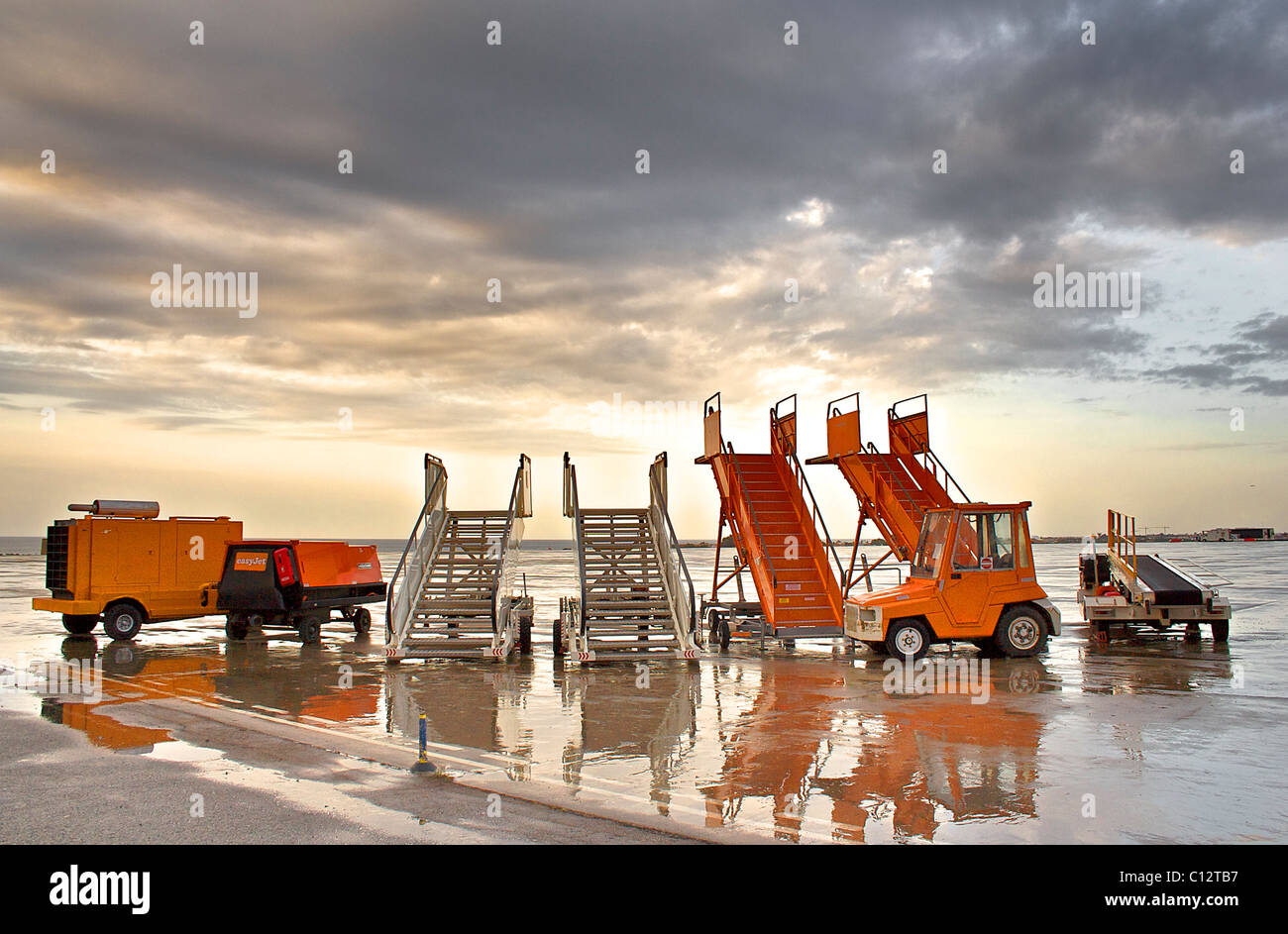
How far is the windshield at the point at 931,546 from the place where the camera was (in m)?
15.1

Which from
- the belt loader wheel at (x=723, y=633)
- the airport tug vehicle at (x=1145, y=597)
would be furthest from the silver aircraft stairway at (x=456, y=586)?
the airport tug vehicle at (x=1145, y=597)

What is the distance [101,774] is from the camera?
7.61m

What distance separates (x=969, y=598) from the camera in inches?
586

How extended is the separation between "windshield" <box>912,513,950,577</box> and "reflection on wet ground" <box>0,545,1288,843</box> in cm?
178

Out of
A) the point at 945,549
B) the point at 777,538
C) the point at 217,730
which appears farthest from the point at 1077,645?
the point at 217,730

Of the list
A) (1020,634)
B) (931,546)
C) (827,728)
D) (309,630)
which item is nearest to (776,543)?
(931,546)

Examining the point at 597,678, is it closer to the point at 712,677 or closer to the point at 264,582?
the point at 712,677

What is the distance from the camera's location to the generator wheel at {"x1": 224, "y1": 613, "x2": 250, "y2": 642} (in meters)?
18.3

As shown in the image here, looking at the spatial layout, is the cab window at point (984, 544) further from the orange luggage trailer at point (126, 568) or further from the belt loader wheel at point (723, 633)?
the orange luggage trailer at point (126, 568)

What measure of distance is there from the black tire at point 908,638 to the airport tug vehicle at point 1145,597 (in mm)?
4691

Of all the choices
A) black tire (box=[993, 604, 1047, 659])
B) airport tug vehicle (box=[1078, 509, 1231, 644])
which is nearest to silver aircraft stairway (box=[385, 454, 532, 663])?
black tire (box=[993, 604, 1047, 659])

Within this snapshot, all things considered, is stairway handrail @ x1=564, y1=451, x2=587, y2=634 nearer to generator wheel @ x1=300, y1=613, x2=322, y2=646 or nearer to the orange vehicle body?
generator wheel @ x1=300, y1=613, x2=322, y2=646

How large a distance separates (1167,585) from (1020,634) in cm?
449
